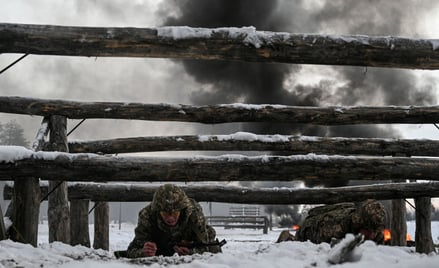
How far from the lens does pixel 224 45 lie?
398 centimetres

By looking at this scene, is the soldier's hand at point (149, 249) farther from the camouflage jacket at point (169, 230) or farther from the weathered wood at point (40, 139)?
the weathered wood at point (40, 139)

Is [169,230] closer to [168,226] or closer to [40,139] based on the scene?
[168,226]

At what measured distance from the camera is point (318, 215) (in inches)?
240

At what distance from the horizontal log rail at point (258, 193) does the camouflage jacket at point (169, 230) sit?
2.66 meters

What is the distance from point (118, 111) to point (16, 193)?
10.5ft

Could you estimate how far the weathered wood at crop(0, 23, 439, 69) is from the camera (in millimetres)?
3867

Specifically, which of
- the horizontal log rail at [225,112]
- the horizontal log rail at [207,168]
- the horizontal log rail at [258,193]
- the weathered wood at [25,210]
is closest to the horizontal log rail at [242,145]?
the horizontal log rail at [225,112]

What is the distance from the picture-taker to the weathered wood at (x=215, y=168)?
400 centimetres

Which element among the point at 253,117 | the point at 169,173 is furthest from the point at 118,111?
the point at 169,173

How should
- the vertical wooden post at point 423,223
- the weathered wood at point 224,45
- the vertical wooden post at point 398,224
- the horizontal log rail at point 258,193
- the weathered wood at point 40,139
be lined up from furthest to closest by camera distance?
1. the vertical wooden post at point 398,224
2. the vertical wooden post at point 423,223
3. the horizontal log rail at point 258,193
4. the weathered wood at point 40,139
5. the weathered wood at point 224,45

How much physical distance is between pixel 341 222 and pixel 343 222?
0.04 meters

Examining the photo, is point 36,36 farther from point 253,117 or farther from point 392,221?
point 392,221

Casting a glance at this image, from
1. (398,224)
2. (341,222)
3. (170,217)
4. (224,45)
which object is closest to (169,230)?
(170,217)

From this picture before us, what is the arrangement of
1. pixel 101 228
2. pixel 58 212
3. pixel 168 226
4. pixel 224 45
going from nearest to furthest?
pixel 224 45, pixel 168 226, pixel 58 212, pixel 101 228
